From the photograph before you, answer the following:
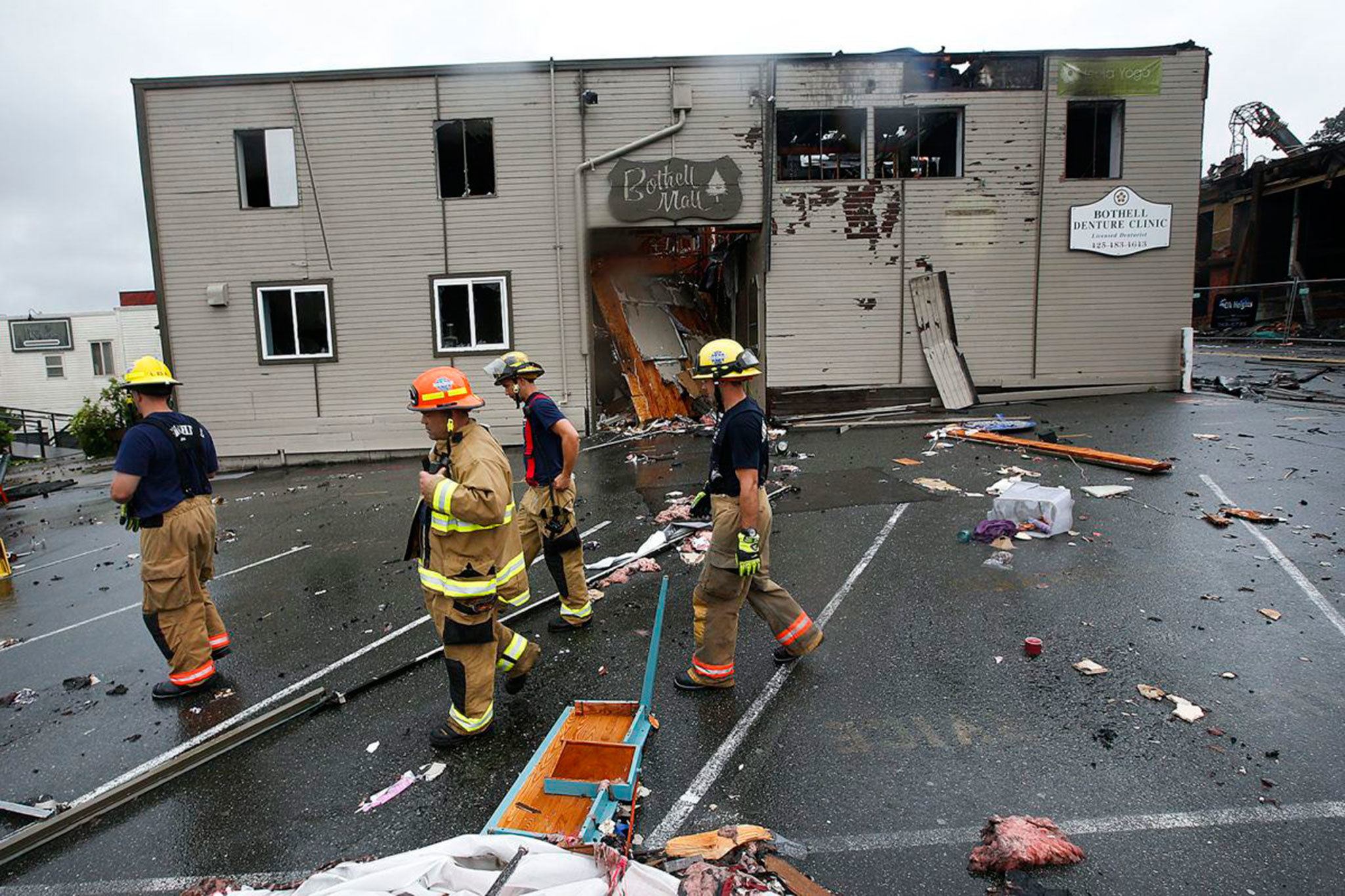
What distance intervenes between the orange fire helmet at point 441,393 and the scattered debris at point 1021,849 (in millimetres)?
2929

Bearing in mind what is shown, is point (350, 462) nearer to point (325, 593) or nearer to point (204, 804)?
point (325, 593)

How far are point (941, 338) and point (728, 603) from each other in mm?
11167

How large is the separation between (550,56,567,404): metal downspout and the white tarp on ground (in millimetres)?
11517

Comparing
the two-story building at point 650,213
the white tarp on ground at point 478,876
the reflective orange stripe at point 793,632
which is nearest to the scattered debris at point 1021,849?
the white tarp on ground at point 478,876

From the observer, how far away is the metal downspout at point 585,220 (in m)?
13.0

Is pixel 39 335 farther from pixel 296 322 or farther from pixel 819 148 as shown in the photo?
pixel 819 148

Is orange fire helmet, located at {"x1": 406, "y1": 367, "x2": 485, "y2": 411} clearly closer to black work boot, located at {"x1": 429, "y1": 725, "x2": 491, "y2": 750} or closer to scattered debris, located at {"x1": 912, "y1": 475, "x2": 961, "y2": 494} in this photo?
black work boot, located at {"x1": 429, "y1": 725, "x2": 491, "y2": 750}

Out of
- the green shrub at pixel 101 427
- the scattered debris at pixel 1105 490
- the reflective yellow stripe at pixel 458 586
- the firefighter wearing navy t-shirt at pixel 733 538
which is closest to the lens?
the reflective yellow stripe at pixel 458 586

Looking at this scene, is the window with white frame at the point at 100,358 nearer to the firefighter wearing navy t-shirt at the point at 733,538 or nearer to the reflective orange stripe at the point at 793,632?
the firefighter wearing navy t-shirt at the point at 733,538

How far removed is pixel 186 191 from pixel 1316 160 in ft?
112

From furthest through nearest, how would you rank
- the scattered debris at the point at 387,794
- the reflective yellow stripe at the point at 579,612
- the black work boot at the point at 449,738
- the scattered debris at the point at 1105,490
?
the scattered debris at the point at 1105,490
the reflective yellow stripe at the point at 579,612
the black work boot at the point at 449,738
the scattered debris at the point at 387,794

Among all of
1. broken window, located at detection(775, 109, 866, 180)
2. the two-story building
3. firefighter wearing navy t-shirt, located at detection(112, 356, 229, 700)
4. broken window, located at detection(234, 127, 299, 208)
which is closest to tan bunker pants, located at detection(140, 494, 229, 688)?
firefighter wearing navy t-shirt, located at detection(112, 356, 229, 700)

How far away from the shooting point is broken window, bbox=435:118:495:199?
1357 centimetres

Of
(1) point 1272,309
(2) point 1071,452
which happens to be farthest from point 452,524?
(1) point 1272,309
